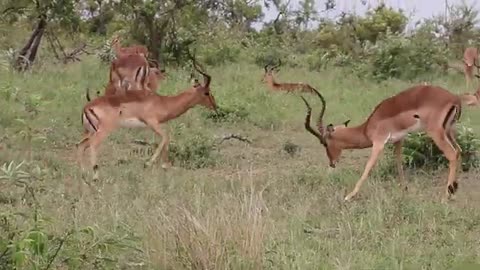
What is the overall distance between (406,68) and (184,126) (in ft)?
22.3

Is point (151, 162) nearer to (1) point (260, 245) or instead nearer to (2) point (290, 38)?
(1) point (260, 245)

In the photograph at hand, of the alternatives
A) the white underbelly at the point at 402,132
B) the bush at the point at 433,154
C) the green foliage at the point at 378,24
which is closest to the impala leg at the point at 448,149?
the white underbelly at the point at 402,132

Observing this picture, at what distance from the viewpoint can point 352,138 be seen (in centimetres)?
720

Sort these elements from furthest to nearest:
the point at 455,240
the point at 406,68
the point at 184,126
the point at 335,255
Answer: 1. the point at 406,68
2. the point at 184,126
3. the point at 455,240
4. the point at 335,255

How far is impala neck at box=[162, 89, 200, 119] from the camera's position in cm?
840

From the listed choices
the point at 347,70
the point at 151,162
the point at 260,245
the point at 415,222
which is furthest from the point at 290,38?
the point at 260,245

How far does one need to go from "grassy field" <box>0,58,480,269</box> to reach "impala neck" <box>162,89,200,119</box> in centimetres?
30

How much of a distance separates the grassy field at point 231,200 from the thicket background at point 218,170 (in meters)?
0.01

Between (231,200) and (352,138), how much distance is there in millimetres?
2251

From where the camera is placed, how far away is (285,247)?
4.54 m

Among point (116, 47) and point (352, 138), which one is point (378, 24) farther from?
point (352, 138)

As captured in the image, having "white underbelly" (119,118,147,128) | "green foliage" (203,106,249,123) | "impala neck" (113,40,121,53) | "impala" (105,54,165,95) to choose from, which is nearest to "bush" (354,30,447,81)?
"impala neck" (113,40,121,53)

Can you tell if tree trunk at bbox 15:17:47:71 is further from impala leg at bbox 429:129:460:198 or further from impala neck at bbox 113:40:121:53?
impala leg at bbox 429:129:460:198

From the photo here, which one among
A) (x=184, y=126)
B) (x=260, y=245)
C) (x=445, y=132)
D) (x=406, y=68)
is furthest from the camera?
(x=406, y=68)
